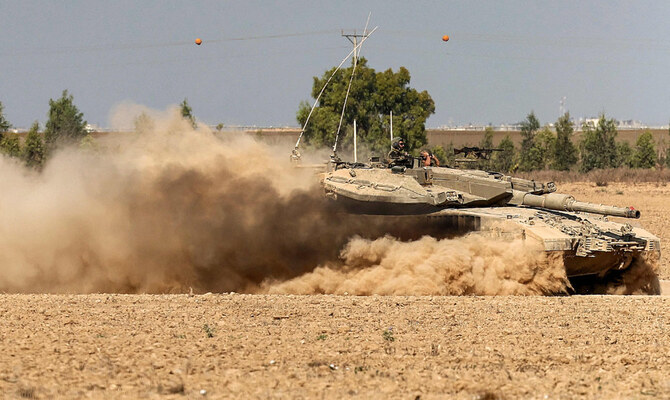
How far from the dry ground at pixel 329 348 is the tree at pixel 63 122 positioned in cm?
3359

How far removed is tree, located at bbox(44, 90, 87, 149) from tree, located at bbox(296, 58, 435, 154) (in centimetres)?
1210

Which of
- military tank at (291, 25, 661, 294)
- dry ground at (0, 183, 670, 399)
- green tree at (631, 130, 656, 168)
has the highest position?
military tank at (291, 25, 661, 294)

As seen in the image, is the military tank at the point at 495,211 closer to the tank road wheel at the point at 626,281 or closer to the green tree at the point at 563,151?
the tank road wheel at the point at 626,281

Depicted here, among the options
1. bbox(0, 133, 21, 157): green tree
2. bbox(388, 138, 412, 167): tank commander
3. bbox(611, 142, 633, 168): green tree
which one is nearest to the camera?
bbox(388, 138, 412, 167): tank commander

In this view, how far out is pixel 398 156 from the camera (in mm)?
21766

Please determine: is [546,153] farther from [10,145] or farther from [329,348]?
[329,348]

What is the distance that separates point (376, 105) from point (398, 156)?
30505 millimetres

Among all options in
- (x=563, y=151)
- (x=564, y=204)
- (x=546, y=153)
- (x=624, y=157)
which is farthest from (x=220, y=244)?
(x=624, y=157)

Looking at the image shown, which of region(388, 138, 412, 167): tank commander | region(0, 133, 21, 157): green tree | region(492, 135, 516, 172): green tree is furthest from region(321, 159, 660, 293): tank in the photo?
region(492, 135, 516, 172): green tree

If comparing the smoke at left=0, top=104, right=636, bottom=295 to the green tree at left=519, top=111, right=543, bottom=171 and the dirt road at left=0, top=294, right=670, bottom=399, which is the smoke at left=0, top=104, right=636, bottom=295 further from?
the green tree at left=519, top=111, right=543, bottom=171

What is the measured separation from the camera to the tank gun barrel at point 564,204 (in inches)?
761

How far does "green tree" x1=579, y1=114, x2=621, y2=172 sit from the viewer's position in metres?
64.8

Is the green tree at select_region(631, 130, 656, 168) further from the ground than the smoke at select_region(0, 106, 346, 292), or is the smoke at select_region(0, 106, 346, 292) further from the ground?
the smoke at select_region(0, 106, 346, 292)

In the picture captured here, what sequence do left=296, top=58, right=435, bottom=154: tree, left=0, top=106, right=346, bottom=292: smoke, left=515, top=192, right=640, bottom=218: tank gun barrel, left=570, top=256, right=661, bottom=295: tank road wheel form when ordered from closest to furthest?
1. left=515, top=192, right=640, bottom=218: tank gun barrel
2. left=570, top=256, right=661, bottom=295: tank road wheel
3. left=0, top=106, right=346, bottom=292: smoke
4. left=296, top=58, right=435, bottom=154: tree
